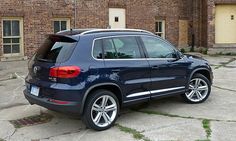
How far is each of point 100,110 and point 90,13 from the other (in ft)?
33.2

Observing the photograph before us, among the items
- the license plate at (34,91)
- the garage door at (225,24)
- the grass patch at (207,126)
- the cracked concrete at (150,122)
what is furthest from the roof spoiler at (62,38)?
the garage door at (225,24)

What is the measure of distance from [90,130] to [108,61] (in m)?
1.24

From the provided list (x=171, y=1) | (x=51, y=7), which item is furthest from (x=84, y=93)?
(x=171, y=1)

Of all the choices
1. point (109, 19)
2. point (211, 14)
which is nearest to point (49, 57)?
point (109, 19)

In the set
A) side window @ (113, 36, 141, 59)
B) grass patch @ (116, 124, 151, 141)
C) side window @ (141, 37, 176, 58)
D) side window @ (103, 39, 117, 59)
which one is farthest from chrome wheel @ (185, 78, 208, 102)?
side window @ (103, 39, 117, 59)

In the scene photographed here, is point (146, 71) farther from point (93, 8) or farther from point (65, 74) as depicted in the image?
point (93, 8)

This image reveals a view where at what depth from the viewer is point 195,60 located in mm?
8094

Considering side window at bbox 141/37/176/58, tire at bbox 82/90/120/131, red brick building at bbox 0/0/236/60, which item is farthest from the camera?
red brick building at bbox 0/0/236/60

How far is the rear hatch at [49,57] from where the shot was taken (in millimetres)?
6160

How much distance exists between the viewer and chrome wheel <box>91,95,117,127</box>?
248 inches

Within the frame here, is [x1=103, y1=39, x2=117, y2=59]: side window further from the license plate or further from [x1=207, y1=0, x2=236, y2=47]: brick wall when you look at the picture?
[x1=207, y1=0, x2=236, y2=47]: brick wall

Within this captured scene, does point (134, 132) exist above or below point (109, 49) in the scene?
below

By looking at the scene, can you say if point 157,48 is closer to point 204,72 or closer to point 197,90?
point 197,90

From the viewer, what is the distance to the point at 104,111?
21.0 feet
